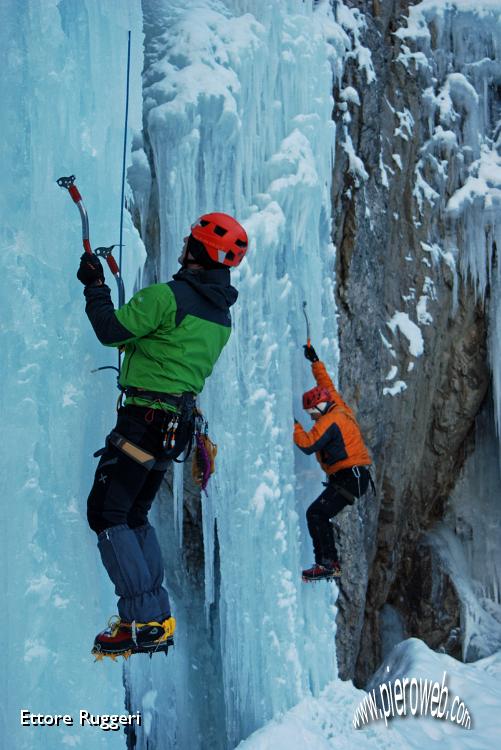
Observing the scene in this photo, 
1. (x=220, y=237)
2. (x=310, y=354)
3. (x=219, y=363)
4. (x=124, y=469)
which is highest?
(x=220, y=237)

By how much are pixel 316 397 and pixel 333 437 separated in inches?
10.8

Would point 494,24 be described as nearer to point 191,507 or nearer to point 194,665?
point 191,507

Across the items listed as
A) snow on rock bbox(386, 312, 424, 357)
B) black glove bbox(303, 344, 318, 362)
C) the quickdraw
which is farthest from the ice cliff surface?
snow on rock bbox(386, 312, 424, 357)

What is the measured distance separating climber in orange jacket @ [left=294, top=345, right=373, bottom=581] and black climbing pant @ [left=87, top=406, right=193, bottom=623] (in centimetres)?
198

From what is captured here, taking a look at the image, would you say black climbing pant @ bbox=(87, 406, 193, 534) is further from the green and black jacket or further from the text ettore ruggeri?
the text ettore ruggeri

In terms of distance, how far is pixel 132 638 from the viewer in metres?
2.70

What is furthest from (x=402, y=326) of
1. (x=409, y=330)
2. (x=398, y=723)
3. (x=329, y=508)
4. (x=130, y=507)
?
(x=130, y=507)

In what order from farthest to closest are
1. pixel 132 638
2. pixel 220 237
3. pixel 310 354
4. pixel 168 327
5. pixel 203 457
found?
pixel 310 354 < pixel 203 457 < pixel 220 237 < pixel 168 327 < pixel 132 638

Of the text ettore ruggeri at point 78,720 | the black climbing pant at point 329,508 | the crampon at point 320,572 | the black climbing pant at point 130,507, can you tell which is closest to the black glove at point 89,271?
the black climbing pant at point 130,507

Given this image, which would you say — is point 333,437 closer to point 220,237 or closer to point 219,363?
point 219,363

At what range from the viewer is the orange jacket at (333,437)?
15.7 feet

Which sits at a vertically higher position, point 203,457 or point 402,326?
point 402,326

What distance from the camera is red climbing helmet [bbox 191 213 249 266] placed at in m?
3.04

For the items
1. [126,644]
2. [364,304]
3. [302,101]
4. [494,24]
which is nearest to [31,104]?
[126,644]
